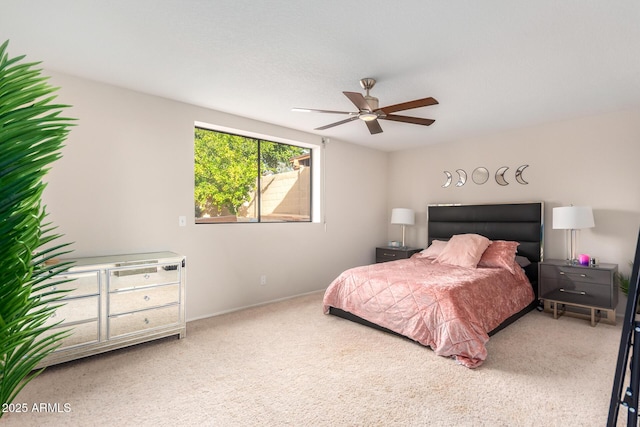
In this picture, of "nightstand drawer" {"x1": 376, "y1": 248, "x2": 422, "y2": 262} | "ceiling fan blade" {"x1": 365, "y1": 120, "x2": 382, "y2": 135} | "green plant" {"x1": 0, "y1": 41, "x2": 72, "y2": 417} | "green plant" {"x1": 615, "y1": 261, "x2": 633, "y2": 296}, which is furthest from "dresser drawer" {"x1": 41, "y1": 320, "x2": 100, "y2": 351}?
"green plant" {"x1": 615, "y1": 261, "x2": 633, "y2": 296}

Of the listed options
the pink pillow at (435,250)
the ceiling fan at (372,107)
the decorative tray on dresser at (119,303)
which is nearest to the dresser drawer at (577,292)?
the pink pillow at (435,250)

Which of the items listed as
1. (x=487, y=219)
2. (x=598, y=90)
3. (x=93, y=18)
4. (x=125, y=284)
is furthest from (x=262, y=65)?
(x=487, y=219)

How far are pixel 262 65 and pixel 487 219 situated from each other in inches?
151

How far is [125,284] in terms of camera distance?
2885mm

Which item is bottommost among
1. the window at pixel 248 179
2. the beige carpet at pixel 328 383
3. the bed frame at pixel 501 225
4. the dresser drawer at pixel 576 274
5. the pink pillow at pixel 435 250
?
the beige carpet at pixel 328 383

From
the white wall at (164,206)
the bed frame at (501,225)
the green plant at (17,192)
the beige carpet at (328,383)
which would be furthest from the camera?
the bed frame at (501,225)

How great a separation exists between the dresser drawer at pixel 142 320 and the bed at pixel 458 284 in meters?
1.66

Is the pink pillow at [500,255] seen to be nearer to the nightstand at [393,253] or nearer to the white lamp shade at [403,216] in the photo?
the nightstand at [393,253]

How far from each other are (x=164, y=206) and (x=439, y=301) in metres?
2.98

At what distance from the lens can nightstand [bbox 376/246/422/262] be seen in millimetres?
5285

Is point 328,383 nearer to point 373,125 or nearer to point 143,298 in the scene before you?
point 143,298

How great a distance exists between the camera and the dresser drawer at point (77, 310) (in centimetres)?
257

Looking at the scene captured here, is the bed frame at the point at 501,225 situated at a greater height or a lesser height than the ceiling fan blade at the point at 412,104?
lesser

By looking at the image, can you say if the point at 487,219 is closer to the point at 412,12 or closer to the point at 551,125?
the point at 551,125
